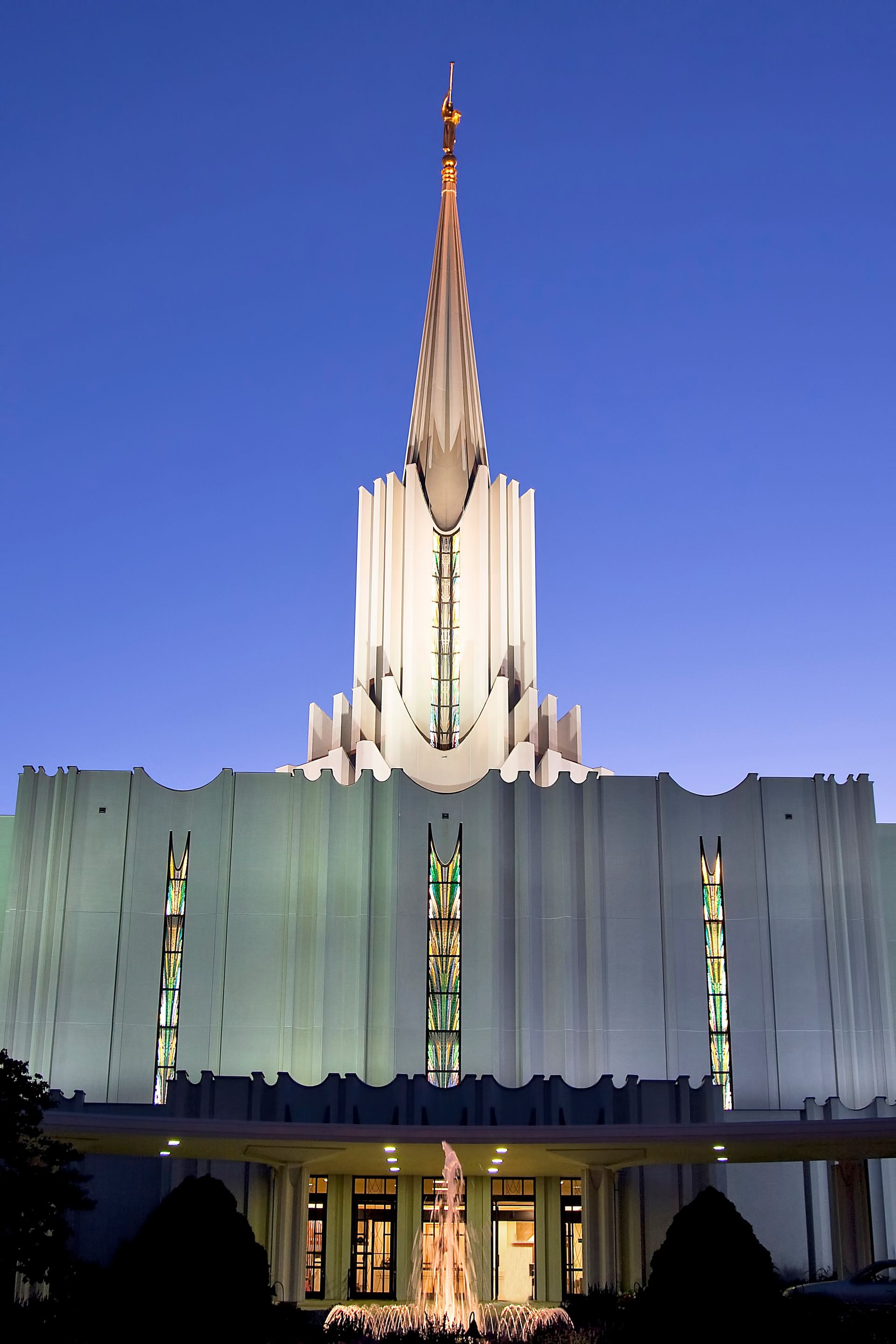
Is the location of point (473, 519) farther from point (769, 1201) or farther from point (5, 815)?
point (769, 1201)

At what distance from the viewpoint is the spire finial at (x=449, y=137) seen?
54062mm

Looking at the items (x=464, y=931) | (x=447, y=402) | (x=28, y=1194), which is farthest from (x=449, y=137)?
(x=28, y=1194)

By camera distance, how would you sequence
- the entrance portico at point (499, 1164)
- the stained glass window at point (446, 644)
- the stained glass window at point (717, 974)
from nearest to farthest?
the entrance portico at point (499, 1164)
the stained glass window at point (717, 974)
the stained glass window at point (446, 644)

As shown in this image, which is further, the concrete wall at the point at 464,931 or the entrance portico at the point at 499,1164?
the concrete wall at the point at 464,931

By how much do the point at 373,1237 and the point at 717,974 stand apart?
35.1 feet

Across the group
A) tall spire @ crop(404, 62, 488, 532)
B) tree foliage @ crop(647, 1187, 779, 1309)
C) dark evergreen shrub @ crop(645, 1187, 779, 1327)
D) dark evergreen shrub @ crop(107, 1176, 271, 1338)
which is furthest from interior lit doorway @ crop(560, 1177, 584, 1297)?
tall spire @ crop(404, 62, 488, 532)

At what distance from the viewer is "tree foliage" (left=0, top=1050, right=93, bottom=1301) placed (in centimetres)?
1705

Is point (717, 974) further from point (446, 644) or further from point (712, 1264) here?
point (712, 1264)

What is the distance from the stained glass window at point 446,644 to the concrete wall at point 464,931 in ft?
23.5

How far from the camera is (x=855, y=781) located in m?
38.1

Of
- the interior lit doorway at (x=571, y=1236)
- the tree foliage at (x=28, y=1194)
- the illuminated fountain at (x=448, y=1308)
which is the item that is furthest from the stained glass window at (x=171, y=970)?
the tree foliage at (x=28, y=1194)

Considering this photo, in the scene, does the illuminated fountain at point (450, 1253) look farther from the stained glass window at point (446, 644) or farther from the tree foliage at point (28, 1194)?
the stained glass window at point (446, 644)

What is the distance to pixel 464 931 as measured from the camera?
119 feet

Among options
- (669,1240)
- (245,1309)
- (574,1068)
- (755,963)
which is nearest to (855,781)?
(755,963)
